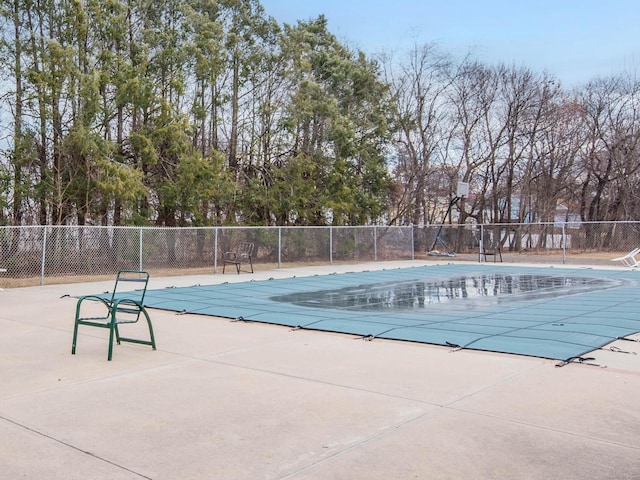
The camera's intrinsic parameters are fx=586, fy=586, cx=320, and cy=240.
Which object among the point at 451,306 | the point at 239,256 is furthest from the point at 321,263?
the point at 451,306

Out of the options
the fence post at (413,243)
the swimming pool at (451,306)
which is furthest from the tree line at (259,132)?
the swimming pool at (451,306)

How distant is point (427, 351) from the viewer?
21.5 feet

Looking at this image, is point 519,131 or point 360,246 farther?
point 519,131

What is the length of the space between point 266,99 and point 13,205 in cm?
1145

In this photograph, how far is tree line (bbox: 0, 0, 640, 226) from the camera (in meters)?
18.9

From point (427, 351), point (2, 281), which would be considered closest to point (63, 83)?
point (2, 281)

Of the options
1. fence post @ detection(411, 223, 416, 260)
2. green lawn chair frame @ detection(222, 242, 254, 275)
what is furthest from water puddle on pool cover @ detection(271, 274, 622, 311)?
fence post @ detection(411, 223, 416, 260)

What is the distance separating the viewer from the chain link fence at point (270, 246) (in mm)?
15125

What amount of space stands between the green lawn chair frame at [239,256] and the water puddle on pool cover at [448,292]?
5.19m

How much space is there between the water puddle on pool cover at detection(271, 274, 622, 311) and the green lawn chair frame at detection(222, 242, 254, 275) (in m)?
5.19

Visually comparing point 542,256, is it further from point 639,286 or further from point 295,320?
point 295,320

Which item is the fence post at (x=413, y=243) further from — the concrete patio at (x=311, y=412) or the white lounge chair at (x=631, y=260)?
the concrete patio at (x=311, y=412)

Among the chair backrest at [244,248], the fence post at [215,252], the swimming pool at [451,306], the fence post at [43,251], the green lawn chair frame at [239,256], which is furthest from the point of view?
the chair backrest at [244,248]

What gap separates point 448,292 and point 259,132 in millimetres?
15174
